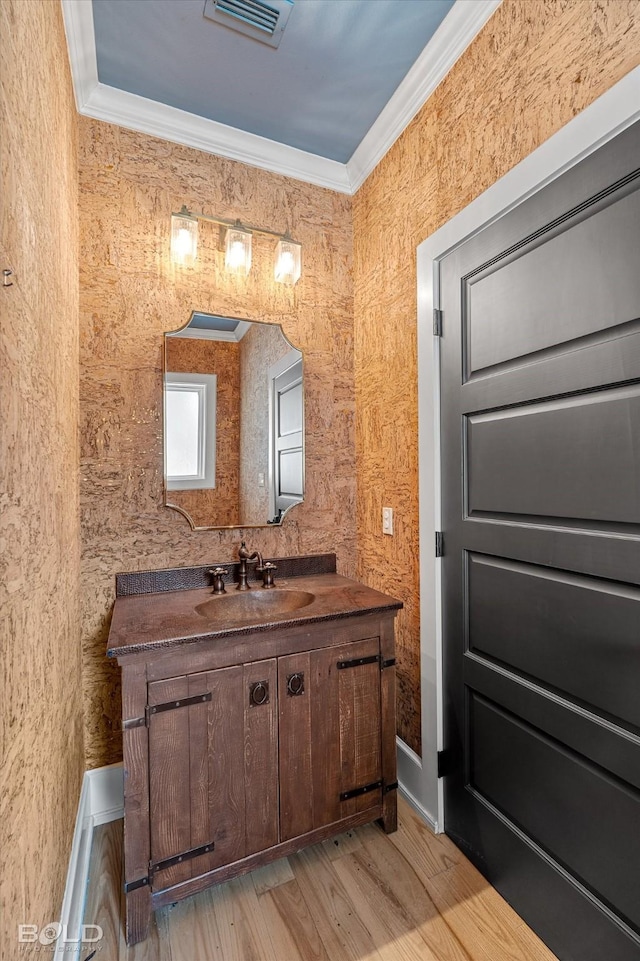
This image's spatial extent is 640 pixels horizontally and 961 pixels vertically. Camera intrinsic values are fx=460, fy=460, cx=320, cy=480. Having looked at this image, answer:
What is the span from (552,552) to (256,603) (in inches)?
44.2

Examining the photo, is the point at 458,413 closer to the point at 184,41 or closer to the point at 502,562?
the point at 502,562

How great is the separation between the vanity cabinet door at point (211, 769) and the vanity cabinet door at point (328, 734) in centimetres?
5

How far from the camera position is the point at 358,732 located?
162 cm

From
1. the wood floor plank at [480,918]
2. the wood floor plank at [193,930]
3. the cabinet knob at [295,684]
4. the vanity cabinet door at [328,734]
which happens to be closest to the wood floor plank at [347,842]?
the vanity cabinet door at [328,734]

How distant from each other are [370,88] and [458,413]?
134cm

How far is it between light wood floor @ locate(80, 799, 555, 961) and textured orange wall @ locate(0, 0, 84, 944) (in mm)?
356

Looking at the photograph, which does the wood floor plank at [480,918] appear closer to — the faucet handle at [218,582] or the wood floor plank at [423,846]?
the wood floor plank at [423,846]

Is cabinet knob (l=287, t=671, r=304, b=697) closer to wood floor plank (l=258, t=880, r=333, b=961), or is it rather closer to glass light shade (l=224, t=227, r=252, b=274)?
wood floor plank (l=258, t=880, r=333, b=961)

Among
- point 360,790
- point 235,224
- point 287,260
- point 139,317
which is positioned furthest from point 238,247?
point 360,790

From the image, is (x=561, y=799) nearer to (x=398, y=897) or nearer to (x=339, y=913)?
(x=398, y=897)

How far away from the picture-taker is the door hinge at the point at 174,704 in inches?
52.6

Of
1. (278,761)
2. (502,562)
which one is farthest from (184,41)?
(278,761)

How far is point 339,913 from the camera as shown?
55.6 inches

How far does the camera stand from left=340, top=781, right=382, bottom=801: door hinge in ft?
5.26
